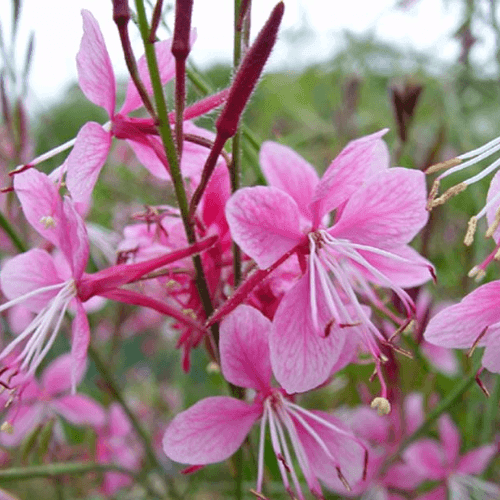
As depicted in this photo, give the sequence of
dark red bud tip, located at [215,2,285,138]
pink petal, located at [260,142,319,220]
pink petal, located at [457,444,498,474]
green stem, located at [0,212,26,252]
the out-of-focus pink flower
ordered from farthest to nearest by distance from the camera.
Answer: the out-of-focus pink flower
pink petal, located at [457,444,498,474]
green stem, located at [0,212,26,252]
pink petal, located at [260,142,319,220]
dark red bud tip, located at [215,2,285,138]

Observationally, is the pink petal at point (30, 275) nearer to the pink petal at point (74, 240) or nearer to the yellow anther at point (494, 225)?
the pink petal at point (74, 240)

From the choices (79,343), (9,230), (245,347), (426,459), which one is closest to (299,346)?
(245,347)

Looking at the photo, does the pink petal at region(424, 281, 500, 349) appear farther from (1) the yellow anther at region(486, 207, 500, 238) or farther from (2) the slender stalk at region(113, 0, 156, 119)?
(2) the slender stalk at region(113, 0, 156, 119)

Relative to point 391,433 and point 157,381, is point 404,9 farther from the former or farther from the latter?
point 157,381

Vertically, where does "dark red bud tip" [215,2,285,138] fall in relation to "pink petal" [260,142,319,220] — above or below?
above

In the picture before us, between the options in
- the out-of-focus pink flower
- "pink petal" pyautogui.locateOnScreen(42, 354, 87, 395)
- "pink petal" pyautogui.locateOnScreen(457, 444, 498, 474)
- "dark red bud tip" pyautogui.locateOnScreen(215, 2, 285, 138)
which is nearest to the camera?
"dark red bud tip" pyautogui.locateOnScreen(215, 2, 285, 138)

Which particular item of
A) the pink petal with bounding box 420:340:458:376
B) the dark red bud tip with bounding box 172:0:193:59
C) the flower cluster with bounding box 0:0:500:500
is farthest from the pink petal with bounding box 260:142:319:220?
the pink petal with bounding box 420:340:458:376

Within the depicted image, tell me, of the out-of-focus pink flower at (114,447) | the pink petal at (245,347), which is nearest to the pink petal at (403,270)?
the pink petal at (245,347)
